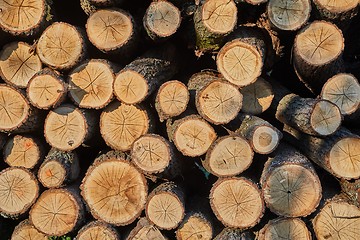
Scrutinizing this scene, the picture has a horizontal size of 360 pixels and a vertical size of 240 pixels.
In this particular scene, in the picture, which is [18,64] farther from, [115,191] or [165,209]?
[165,209]

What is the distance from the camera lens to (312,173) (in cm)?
275

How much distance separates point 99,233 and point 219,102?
1269mm

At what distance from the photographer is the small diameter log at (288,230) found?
2.79 metres

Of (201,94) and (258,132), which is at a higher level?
(201,94)

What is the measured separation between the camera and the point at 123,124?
9.83 feet

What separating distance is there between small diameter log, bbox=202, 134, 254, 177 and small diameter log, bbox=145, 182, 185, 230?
1.10 feet

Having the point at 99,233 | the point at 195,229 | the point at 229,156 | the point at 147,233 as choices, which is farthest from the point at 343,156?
the point at 99,233

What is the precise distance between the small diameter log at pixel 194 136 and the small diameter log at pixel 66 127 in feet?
2.25

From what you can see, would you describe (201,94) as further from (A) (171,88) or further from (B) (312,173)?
(B) (312,173)

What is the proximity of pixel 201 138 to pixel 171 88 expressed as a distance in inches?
16.0

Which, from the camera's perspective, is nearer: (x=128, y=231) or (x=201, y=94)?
(x=201, y=94)

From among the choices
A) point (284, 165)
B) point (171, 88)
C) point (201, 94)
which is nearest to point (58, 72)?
point (171, 88)

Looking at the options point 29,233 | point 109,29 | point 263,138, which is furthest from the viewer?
point 29,233

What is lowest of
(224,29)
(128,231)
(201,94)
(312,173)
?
(128,231)
